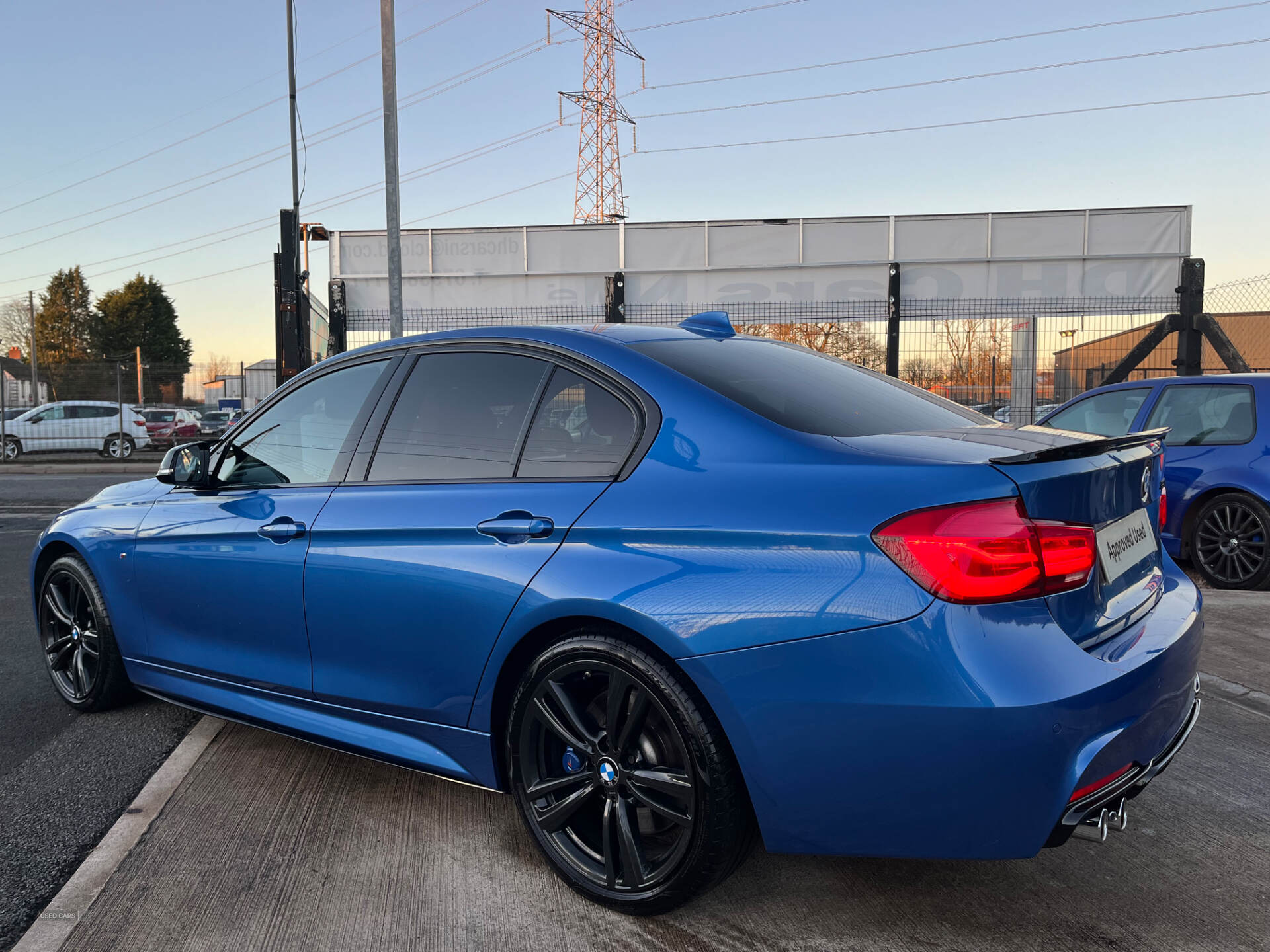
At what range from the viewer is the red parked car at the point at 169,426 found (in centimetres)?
2644

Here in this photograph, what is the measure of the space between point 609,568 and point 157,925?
58.5 inches

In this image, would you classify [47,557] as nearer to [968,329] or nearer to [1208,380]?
[1208,380]

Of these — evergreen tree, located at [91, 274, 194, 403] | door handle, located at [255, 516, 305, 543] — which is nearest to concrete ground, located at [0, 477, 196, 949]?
door handle, located at [255, 516, 305, 543]

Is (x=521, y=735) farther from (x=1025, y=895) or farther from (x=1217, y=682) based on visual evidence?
(x=1217, y=682)

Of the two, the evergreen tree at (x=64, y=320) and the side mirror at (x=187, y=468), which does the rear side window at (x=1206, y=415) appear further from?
the evergreen tree at (x=64, y=320)

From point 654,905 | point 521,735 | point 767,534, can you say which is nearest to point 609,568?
point 767,534

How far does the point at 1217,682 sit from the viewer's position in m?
4.57

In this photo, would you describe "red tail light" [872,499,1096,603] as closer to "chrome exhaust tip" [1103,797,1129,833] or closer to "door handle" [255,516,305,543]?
"chrome exhaust tip" [1103,797,1129,833]

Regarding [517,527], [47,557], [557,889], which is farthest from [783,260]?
[557,889]

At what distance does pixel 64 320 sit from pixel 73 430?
62417mm

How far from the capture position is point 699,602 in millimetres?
2305

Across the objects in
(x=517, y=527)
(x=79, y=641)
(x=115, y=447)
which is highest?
(x=517, y=527)

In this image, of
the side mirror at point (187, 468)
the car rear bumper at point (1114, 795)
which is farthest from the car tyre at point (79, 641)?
the car rear bumper at point (1114, 795)

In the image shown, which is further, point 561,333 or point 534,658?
point 561,333
